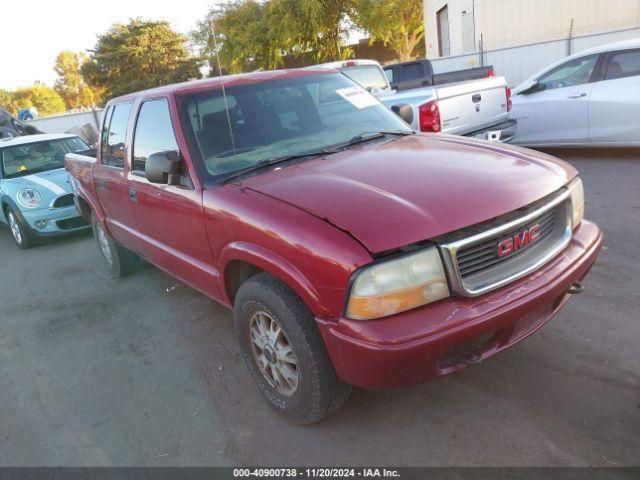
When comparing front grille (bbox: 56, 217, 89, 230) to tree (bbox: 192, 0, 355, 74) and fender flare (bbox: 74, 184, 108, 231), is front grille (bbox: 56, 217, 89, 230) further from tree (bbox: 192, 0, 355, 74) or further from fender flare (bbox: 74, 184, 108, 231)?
tree (bbox: 192, 0, 355, 74)

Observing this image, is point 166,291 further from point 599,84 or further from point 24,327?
point 599,84

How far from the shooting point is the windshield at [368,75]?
925 cm

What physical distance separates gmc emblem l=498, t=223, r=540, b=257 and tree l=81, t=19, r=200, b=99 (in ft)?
128

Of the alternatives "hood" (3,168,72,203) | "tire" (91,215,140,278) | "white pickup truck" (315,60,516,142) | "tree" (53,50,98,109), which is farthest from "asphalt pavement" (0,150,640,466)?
"tree" (53,50,98,109)

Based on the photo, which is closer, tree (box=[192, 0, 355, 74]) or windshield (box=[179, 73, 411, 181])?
windshield (box=[179, 73, 411, 181])

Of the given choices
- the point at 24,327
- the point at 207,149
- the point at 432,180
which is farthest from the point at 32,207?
the point at 432,180

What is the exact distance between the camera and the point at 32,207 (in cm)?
736

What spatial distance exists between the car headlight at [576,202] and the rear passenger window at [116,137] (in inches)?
132

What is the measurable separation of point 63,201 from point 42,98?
248 ft

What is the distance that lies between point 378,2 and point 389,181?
78.9 feet

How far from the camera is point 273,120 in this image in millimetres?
3422

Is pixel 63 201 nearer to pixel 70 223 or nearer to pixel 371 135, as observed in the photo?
pixel 70 223

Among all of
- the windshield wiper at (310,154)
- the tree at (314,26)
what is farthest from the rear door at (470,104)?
the tree at (314,26)

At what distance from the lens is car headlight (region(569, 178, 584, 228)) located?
279 cm
